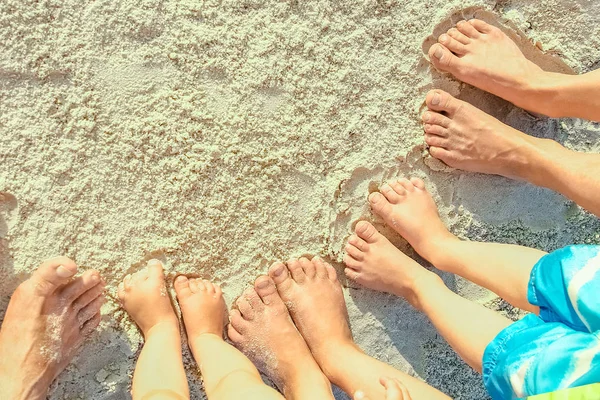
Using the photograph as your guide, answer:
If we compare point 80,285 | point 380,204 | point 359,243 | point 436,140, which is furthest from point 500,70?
point 80,285

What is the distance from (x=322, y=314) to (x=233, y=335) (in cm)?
27

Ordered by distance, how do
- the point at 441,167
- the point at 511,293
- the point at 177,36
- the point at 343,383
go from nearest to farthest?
the point at 511,293, the point at 177,36, the point at 343,383, the point at 441,167

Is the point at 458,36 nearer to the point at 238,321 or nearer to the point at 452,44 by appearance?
the point at 452,44

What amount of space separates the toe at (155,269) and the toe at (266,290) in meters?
0.27

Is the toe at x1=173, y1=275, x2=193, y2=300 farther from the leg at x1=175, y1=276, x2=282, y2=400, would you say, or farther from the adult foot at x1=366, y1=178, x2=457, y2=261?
the adult foot at x1=366, y1=178, x2=457, y2=261

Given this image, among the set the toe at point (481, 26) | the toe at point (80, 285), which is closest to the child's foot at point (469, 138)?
the toe at point (481, 26)

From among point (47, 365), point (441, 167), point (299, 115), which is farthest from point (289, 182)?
point (47, 365)

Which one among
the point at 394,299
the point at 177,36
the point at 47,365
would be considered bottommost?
the point at 47,365

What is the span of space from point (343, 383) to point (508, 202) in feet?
2.47

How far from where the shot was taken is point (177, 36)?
4.46 feet

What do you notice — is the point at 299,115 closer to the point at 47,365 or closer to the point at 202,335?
the point at 202,335

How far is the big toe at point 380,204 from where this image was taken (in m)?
1.51

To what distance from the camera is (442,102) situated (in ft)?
4.94

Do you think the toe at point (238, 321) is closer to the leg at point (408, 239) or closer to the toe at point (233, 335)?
the toe at point (233, 335)
